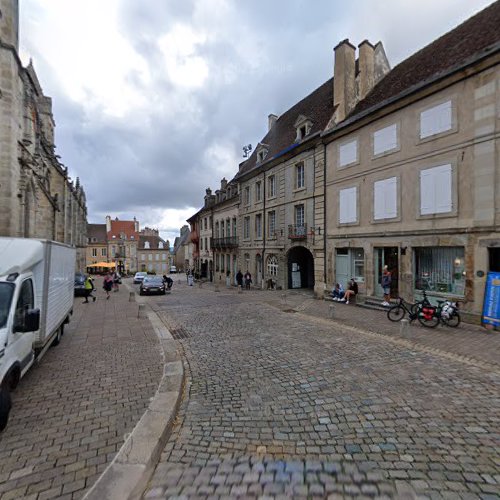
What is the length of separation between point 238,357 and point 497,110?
437 inches

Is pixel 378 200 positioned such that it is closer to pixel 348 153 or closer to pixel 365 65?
pixel 348 153

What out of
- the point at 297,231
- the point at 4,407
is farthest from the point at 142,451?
the point at 297,231

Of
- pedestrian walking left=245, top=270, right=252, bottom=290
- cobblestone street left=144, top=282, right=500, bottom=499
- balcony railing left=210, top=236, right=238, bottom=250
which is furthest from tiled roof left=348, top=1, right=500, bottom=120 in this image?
balcony railing left=210, top=236, right=238, bottom=250

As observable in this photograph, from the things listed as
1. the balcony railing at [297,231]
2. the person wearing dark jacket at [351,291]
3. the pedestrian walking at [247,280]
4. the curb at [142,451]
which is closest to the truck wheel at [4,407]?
the curb at [142,451]

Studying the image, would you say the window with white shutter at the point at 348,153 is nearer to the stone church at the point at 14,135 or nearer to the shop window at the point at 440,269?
the shop window at the point at 440,269

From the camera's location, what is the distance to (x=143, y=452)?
312 centimetres

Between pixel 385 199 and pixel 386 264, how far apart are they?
2.88 m

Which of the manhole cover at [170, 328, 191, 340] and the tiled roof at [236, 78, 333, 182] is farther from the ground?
the tiled roof at [236, 78, 333, 182]

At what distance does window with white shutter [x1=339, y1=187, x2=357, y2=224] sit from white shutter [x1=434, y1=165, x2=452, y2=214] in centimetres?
387

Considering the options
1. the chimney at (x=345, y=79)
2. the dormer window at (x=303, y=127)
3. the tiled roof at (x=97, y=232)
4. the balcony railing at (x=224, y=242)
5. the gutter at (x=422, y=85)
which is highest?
the chimney at (x=345, y=79)

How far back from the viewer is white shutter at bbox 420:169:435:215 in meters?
11.1

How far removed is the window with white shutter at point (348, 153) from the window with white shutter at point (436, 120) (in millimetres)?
3269

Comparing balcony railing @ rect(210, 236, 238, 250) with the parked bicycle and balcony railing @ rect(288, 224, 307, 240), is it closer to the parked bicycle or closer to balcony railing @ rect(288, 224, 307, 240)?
balcony railing @ rect(288, 224, 307, 240)

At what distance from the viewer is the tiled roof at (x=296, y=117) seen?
17516 mm
